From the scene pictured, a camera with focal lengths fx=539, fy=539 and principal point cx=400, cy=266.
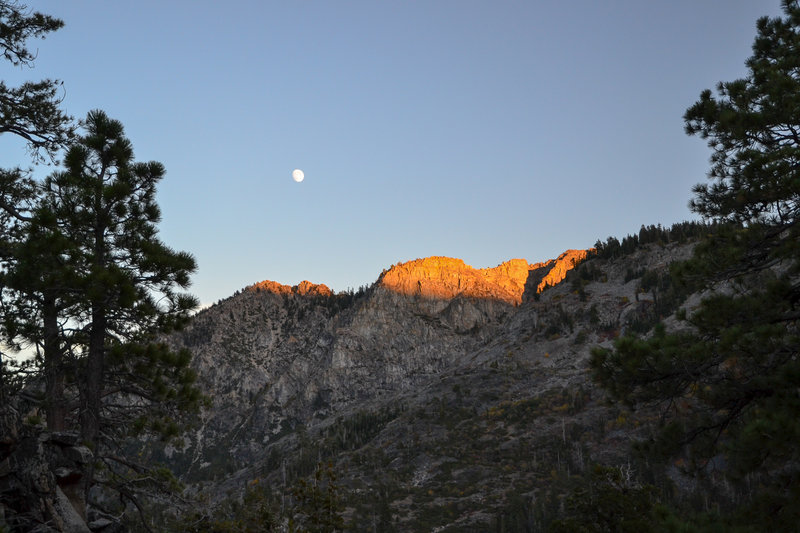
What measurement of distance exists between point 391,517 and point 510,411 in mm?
69164

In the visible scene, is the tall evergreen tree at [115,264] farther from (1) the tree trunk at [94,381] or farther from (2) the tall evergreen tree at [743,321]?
(2) the tall evergreen tree at [743,321]

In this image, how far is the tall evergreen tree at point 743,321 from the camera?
12.9m

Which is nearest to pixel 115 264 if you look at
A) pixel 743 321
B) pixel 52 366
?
pixel 52 366

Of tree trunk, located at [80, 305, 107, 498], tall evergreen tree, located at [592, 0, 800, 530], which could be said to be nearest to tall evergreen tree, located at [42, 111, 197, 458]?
tree trunk, located at [80, 305, 107, 498]

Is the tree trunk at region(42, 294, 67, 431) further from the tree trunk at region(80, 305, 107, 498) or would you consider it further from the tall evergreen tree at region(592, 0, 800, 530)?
the tall evergreen tree at region(592, 0, 800, 530)

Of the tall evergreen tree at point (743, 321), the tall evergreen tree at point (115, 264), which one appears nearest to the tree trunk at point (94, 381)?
the tall evergreen tree at point (115, 264)

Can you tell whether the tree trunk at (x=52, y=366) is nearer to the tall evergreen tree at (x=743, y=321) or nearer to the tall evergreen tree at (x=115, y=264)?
the tall evergreen tree at (x=115, y=264)

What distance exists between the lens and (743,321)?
14.0 metres

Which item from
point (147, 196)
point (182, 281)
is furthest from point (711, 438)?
point (147, 196)

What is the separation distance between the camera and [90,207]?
1438 cm

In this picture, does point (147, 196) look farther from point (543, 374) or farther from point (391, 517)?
point (543, 374)

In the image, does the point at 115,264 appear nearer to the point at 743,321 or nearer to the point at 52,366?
the point at 52,366

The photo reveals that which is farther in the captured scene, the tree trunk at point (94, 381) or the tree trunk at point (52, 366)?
the tree trunk at point (94, 381)

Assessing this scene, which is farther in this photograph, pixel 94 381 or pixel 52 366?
pixel 94 381
